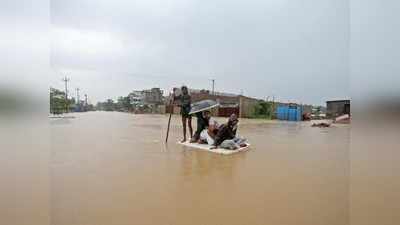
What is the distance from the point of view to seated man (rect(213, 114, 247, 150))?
2971mm

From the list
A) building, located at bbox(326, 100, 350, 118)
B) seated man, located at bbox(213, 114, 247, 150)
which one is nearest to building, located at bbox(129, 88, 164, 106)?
seated man, located at bbox(213, 114, 247, 150)

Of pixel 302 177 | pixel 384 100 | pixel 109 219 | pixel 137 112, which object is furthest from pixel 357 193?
pixel 137 112

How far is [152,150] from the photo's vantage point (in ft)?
8.79

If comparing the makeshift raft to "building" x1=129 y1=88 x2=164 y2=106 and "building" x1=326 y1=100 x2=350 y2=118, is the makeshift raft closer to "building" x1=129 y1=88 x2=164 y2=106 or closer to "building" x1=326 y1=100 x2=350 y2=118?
"building" x1=129 y1=88 x2=164 y2=106

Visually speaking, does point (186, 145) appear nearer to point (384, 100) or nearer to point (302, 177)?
point (302, 177)

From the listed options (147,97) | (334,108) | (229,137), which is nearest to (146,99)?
(147,97)

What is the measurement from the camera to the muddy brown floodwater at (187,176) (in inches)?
65.9

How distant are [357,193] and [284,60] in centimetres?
140

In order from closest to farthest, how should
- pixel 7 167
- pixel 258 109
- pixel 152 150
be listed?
pixel 7 167
pixel 152 150
pixel 258 109

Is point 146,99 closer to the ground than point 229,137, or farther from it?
farther from it

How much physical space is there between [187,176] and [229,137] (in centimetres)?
88

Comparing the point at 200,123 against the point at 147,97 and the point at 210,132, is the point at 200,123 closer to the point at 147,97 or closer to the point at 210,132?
the point at 210,132

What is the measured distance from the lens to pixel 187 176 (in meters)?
2.24

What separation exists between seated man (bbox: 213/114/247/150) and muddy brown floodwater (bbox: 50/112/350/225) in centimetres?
Answer: 8
